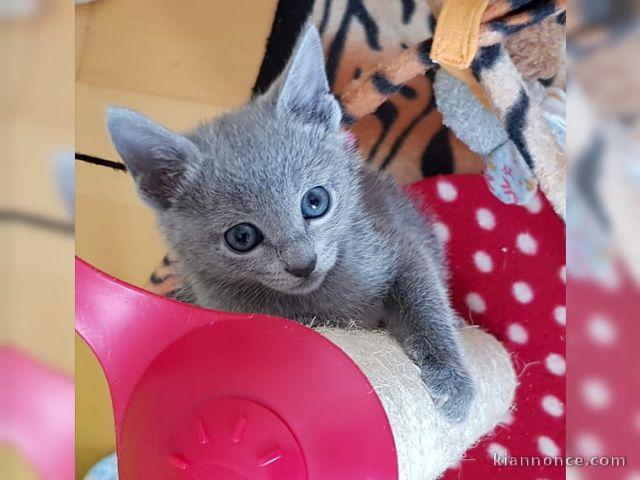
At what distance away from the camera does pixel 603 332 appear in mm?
572

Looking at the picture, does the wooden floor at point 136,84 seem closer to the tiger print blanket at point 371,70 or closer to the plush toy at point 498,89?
the tiger print blanket at point 371,70

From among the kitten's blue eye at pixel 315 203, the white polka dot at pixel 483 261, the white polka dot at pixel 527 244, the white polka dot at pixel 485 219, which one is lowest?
the white polka dot at pixel 483 261

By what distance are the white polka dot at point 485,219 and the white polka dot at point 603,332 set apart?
1.22ft

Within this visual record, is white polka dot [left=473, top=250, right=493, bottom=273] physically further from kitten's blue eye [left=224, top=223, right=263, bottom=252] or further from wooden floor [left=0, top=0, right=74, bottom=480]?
wooden floor [left=0, top=0, right=74, bottom=480]

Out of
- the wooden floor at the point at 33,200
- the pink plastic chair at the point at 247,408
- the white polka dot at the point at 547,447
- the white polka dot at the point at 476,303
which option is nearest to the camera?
the pink plastic chair at the point at 247,408

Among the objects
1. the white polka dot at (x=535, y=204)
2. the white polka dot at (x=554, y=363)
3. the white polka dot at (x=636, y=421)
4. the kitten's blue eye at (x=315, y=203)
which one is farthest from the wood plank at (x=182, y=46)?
the white polka dot at (x=636, y=421)

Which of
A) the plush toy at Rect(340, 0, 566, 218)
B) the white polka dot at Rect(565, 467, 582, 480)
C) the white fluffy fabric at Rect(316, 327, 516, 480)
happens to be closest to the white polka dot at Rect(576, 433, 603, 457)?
the white polka dot at Rect(565, 467, 582, 480)

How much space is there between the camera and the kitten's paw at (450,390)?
27.6 inches

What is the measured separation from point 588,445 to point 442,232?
416mm

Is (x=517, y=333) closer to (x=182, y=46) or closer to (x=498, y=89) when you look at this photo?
(x=498, y=89)

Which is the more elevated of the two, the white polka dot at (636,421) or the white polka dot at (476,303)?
the white polka dot at (636,421)

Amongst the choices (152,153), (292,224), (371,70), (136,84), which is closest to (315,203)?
(292,224)

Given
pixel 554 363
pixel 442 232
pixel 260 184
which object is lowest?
pixel 554 363

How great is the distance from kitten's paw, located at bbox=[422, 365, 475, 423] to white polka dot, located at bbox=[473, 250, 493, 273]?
0.25m
